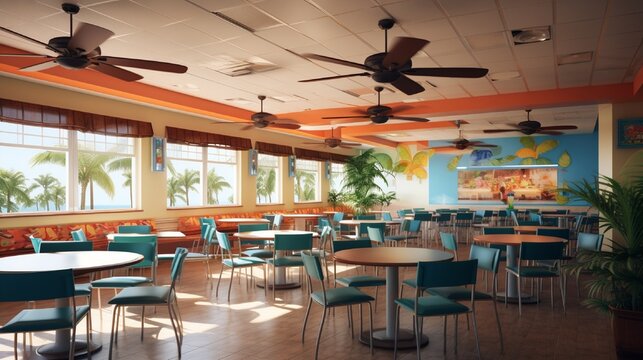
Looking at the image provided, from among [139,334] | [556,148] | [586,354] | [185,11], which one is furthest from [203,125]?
[556,148]

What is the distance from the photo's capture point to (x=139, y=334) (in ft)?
13.9

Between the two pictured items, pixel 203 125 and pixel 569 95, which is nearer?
pixel 569 95

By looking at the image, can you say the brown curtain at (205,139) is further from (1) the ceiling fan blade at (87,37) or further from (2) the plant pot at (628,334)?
(2) the plant pot at (628,334)

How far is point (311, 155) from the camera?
45.2 ft

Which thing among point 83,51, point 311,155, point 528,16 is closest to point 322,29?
point 528,16

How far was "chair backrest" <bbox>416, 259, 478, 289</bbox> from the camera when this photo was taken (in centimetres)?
328

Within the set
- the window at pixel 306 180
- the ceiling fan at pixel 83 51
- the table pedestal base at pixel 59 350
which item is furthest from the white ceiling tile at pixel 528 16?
the window at pixel 306 180

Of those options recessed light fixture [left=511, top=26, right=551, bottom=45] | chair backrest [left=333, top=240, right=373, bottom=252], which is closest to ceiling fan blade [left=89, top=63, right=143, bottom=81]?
chair backrest [left=333, top=240, right=373, bottom=252]

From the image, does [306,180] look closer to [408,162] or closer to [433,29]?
[408,162]

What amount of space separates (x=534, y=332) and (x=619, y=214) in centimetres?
128

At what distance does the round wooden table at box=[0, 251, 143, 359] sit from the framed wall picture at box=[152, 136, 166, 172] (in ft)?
16.2

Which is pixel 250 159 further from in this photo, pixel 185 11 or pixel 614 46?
pixel 614 46

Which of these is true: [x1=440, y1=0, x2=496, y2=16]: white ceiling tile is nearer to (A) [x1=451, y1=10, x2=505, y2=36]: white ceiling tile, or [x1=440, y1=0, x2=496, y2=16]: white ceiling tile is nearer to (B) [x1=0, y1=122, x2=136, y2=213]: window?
(A) [x1=451, y1=10, x2=505, y2=36]: white ceiling tile

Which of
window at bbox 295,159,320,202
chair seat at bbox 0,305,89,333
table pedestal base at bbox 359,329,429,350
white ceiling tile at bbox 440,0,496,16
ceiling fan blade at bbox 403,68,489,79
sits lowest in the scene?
table pedestal base at bbox 359,329,429,350
